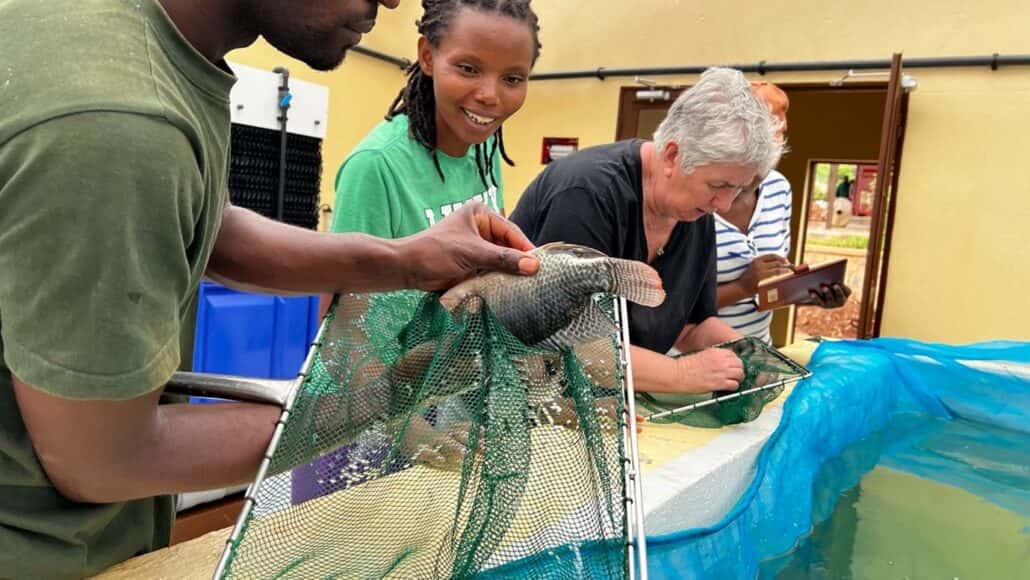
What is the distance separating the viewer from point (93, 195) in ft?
1.84

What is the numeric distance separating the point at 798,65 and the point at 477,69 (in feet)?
14.6

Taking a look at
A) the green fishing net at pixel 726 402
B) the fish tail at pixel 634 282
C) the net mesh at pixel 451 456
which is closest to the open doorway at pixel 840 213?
the green fishing net at pixel 726 402

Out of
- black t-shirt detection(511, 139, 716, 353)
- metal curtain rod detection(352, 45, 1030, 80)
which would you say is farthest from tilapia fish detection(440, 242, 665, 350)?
metal curtain rod detection(352, 45, 1030, 80)

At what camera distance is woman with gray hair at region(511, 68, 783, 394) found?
1756 mm

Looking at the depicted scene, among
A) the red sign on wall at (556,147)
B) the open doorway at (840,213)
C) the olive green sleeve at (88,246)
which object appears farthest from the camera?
the open doorway at (840,213)

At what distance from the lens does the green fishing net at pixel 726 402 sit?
197 centimetres

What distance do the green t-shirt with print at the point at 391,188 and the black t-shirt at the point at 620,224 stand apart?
0.23 meters

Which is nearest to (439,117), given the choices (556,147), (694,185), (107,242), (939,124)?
(694,185)

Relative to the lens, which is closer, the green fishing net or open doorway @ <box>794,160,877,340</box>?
the green fishing net

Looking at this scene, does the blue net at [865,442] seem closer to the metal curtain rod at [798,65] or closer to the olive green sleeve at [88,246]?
the olive green sleeve at [88,246]

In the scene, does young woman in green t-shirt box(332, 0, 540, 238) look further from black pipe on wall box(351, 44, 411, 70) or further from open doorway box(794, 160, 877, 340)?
open doorway box(794, 160, 877, 340)

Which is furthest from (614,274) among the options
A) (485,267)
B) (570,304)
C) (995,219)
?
(995,219)

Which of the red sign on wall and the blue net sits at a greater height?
the red sign on wall

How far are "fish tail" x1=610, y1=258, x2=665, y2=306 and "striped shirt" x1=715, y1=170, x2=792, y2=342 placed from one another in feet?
5.48
